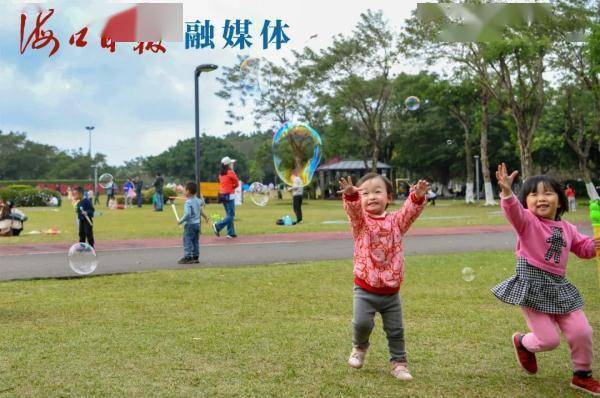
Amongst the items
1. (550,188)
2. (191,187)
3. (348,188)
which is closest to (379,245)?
(348,188)

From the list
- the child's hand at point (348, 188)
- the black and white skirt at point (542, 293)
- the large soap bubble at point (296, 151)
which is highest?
the large soap bubble at point (296, 151)

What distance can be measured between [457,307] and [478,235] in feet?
34.3

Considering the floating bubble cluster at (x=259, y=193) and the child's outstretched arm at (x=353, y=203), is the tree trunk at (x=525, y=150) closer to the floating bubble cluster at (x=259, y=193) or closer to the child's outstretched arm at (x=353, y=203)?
the floating bubble cluster at (x=259, y=193)

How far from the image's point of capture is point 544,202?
480cm

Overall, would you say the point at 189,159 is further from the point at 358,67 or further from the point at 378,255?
the point at 378,255

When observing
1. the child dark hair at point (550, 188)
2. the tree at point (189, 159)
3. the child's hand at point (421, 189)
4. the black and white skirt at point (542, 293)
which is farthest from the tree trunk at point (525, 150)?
the tree at point (189, 159)

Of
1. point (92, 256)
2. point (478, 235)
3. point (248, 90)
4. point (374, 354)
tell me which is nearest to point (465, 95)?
point (248, 90)

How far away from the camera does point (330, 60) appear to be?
43469 mm

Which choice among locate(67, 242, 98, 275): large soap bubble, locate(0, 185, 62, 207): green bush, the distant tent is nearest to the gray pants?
locate(67, 242, 98, 275): large soap bubble

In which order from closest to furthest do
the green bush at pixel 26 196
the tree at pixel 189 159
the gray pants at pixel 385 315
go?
the gray pants at pixel 385 315
the green bush at pixel 26 196
the tree at pixel 189 159

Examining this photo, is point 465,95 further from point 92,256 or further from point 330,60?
point 92,256

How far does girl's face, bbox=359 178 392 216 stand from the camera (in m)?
4.97

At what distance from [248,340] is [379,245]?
5.73 feet

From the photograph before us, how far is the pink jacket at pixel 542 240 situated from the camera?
4707mm
